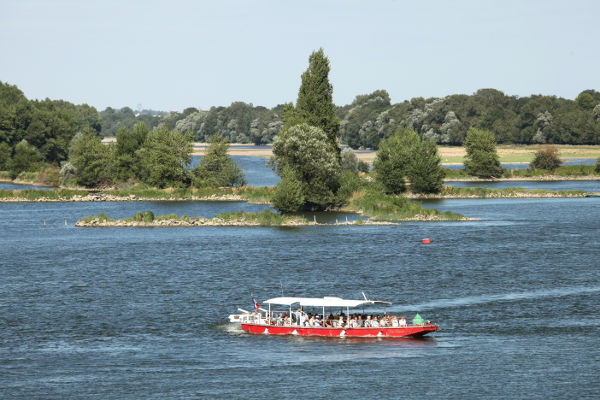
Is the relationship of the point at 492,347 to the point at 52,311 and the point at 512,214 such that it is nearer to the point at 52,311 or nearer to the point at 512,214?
the point at 52,311

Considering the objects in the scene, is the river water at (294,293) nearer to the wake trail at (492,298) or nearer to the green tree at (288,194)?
the wake trail at (492,298)

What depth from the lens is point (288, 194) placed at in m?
156

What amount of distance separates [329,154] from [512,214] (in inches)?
1621

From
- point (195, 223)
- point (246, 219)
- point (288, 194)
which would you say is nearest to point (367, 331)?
point (288, 194)

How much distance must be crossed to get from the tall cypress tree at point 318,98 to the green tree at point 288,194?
62.0 feet

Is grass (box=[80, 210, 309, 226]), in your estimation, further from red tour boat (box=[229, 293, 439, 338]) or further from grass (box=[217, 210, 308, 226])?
red tour boat (box=[229, 293, 439, 338])

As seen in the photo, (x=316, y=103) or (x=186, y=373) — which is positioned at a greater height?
(x=316, y=103)

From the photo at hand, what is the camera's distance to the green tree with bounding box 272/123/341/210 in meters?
165

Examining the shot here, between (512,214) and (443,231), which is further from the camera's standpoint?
(512,214)

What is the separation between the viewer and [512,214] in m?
175

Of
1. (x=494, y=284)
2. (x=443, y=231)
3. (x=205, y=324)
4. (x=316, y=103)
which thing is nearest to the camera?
(x=205, y=324)

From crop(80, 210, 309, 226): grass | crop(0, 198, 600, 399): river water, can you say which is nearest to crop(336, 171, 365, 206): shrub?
crop(80, 210, 309, 226): grass

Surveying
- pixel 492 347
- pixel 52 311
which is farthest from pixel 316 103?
pixel 492 347

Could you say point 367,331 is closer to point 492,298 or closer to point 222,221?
point 492,298
